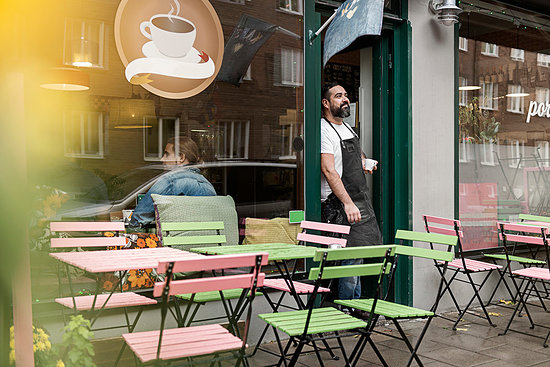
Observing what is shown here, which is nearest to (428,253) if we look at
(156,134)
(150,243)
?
(150,243)

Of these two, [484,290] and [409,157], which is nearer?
[409,157]

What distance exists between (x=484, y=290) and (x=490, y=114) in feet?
7.34

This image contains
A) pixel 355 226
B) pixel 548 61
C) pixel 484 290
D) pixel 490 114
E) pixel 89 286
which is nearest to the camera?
pixel 89 286

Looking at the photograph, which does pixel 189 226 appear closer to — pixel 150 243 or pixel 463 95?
pixel 150 243

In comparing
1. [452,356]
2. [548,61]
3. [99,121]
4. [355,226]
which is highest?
[548,61]

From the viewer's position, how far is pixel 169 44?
4.85m

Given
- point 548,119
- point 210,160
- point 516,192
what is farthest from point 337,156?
point 548,119

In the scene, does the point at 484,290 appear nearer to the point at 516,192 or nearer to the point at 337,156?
the point at 516,192

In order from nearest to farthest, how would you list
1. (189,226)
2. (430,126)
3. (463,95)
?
(189,226)
(430,126)
(463,95)

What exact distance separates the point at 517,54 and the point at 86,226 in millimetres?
6265

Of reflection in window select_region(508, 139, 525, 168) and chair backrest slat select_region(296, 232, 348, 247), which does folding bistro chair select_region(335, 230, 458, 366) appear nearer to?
chair backrest slat select_region(296, 232, 348, 247)

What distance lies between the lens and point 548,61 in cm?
821

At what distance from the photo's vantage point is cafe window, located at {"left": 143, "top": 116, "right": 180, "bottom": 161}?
468cm

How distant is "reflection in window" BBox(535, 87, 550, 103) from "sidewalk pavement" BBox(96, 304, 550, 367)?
337 cm
